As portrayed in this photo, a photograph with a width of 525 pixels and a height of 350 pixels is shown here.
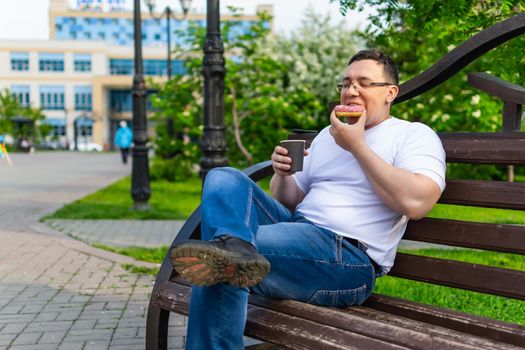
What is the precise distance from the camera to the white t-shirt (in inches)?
107

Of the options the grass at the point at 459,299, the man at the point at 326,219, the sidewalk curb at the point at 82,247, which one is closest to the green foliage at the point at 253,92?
the sidewalk curb at the point at 82,247

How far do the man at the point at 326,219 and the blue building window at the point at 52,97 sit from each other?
282 feet

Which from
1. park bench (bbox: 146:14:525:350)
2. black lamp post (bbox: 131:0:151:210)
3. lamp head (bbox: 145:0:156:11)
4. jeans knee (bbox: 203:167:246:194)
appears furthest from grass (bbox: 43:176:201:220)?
lamp head (bbox: 145:0:156:11)

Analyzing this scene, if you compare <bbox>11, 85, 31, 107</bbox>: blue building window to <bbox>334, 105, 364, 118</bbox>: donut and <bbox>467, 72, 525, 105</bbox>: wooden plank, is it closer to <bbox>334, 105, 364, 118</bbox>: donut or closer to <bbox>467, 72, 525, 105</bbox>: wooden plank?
<bbox>467, 72, 525, 105</bbox>: wooden plank

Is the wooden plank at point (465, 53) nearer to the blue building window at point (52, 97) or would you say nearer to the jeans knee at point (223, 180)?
the jeans knee at point (223, 180)

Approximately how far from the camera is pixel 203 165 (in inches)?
290

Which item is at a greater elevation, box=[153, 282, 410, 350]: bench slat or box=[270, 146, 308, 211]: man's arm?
box=[270, 146, 308, 211]: man's arm

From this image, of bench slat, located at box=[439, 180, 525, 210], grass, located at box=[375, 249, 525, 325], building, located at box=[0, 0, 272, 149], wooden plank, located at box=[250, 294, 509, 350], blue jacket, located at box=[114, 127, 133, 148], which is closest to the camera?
wooden plank, located at box=[250, 294, 509, 350]

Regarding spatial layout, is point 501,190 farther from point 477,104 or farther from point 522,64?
point 477,104

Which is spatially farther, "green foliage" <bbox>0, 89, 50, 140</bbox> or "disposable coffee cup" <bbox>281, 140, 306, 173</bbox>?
"green foliage" <bbox>0, 89, 50, 140</bbox>

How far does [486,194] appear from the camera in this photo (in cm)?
269

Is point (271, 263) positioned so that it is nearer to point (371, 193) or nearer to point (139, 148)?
point (371, 193)

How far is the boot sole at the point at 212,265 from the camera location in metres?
2.23

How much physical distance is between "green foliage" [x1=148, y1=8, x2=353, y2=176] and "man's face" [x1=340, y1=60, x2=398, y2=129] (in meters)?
9.90
